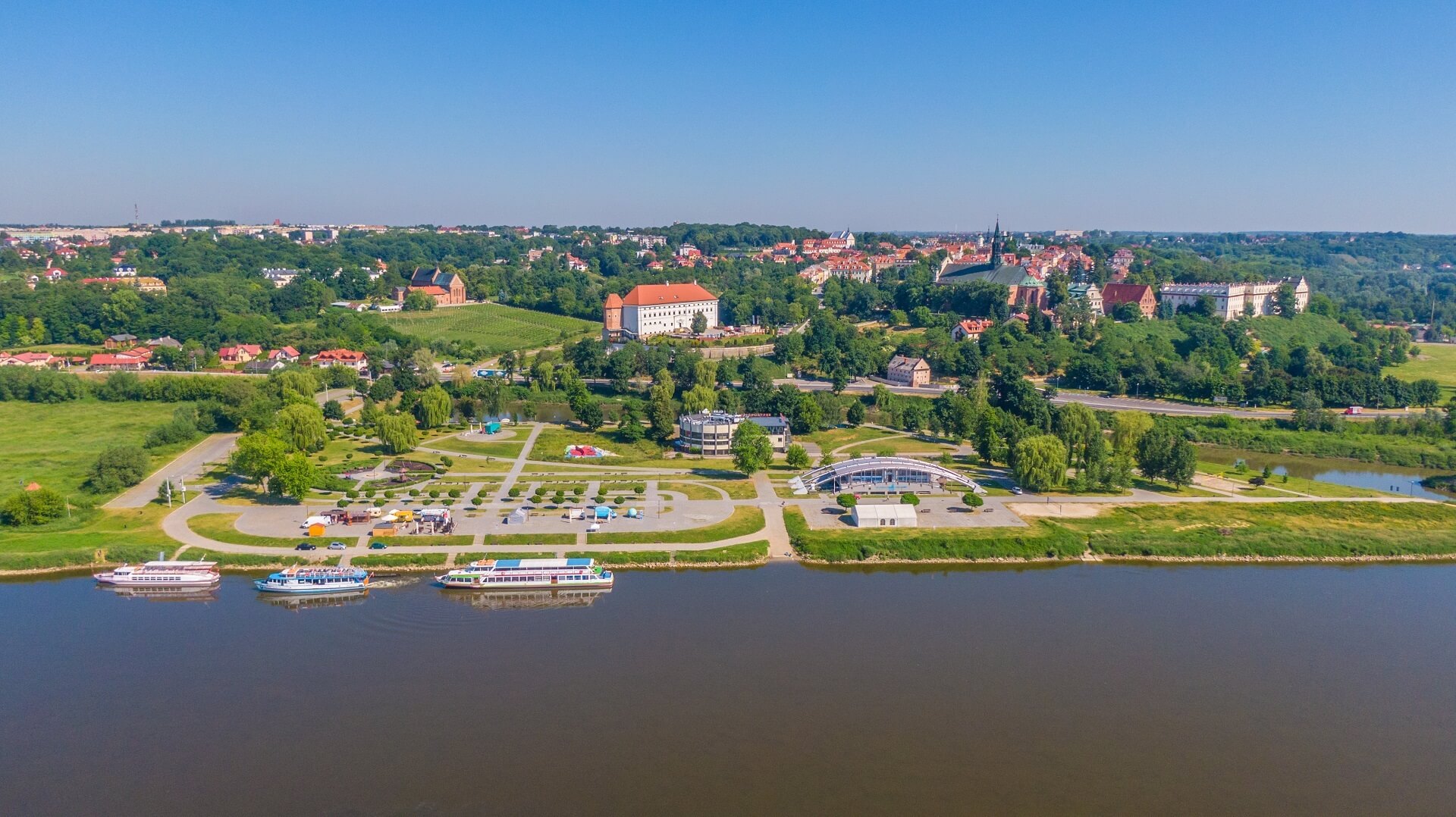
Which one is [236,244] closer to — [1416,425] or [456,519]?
[456,519]

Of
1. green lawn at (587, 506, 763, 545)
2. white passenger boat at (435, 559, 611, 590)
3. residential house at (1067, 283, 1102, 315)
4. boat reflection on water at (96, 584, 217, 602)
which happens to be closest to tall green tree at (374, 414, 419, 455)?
boat reflection on water at (96, 584, 217, 602)

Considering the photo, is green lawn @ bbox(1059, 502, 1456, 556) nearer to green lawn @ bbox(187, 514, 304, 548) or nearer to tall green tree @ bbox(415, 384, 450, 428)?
green lawn @ bbox(187, 514, 304, 548)

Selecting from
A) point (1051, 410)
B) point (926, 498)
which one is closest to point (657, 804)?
point (926, 498)

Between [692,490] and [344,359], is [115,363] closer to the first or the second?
[344,359]

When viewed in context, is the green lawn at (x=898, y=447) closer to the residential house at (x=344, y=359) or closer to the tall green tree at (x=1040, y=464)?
the tall green tree at (x=1040, y=464)

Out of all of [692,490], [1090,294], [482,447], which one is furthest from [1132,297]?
[482,447]

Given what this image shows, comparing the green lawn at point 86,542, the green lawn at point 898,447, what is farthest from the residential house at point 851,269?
the green lawn at point 86,542

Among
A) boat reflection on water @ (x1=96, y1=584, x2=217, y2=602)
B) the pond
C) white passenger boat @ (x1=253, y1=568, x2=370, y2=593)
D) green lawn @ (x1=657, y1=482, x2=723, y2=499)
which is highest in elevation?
the pond
